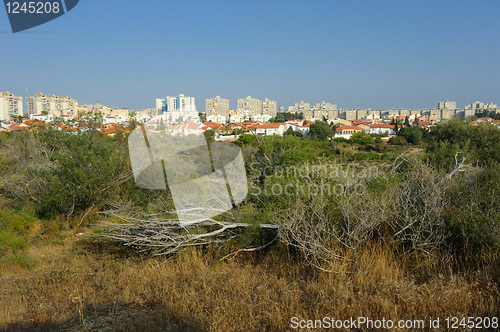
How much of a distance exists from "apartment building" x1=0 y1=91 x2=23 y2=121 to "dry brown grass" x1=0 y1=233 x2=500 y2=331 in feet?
260

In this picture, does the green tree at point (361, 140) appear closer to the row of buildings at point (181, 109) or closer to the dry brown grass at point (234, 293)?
the row of buildings at point (181, 109)

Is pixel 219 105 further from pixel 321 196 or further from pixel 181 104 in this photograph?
pixel 321 196

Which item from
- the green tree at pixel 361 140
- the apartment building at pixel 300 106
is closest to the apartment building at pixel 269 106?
the apartment building at pixel 300 106

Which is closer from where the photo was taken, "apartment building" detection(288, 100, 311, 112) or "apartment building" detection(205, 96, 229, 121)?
"apartment building" detection(205, 96, 229, 121)

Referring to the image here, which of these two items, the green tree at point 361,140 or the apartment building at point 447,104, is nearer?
the green tree at point 361,140

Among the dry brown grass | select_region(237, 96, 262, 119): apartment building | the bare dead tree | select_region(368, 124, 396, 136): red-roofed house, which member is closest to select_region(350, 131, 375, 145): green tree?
select_region(368, 124, 396, 136): red-roofed house

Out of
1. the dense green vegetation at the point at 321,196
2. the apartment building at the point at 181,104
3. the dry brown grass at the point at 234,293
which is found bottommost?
the dry brown grass at the point at 234,293

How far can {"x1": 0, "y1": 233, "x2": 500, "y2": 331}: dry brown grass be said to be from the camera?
3.15 metres

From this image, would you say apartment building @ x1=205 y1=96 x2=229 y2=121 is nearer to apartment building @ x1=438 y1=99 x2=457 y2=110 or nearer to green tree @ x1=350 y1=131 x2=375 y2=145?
green tree @ x1=350 y1=131 x2=375 y2=145

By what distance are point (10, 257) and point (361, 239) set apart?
243 inches

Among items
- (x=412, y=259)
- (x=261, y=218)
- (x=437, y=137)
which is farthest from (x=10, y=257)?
(x=437, y=137)

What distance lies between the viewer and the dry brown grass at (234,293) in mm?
3154

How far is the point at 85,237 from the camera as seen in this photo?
24.2 ft

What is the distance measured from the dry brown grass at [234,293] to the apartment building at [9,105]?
79.2 m
